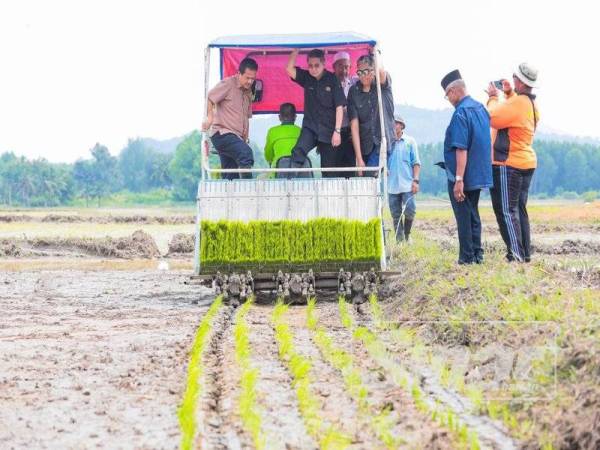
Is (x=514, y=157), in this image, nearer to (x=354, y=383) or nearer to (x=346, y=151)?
(x=346, y=151)

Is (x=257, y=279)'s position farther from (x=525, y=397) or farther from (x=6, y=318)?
(x=525, y=397)

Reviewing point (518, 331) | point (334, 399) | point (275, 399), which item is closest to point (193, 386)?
point (275, 399)

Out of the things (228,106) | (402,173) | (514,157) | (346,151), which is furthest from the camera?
(402,173)

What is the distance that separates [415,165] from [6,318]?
6810mm

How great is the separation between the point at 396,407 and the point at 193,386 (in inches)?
50.8

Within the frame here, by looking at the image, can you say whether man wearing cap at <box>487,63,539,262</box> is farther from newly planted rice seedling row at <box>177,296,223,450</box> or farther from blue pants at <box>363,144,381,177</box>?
newly planted rice seedling row at <box>177,296,223,450</box>

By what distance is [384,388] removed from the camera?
6.77 metres

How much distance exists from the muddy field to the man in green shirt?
1866 mm

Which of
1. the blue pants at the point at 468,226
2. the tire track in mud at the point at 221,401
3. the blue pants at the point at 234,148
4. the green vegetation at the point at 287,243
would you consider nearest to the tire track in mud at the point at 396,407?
the tire track in mud at the point at 221,401

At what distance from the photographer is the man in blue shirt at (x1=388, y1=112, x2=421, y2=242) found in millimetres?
15898

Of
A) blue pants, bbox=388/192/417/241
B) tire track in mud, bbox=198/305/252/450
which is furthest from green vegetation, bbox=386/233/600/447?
blue pants, bbox=388/192/417/241

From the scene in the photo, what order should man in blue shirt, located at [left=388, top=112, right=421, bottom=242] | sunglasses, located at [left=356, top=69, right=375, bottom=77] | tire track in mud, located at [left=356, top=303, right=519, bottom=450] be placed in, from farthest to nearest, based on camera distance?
man in blue shirt, located at [left=388, top=112, right=421, bottom=242]
sunglasses, located at [left=356, top=69, right=375, bottom=77]
tire track in mud, located at [left=356, top=303, right=519, bottom=450]

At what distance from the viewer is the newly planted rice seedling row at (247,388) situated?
566 centimetres

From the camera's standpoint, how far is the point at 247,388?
6645mm
